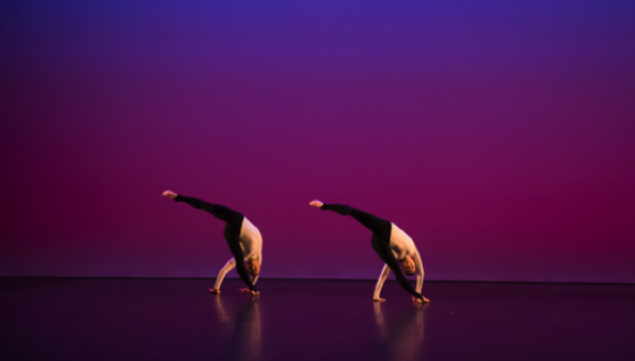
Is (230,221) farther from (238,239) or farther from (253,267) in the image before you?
(253,267)

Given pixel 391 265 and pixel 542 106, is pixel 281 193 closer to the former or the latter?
pixel 391 265

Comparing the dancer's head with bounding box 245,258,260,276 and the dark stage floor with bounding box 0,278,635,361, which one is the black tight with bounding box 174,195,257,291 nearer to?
the dancer's head with bounding box 245,258,260,276

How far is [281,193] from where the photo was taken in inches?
255

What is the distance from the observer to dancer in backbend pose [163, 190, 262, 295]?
460 cm

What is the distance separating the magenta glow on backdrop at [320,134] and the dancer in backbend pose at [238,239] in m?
1.48

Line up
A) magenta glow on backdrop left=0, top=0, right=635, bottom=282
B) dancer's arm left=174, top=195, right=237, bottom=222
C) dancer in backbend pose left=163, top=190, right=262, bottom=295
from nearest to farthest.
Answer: dancer in backbend pose left=163, top=190, right=262, bottom=295, dancer's arm left=174, top=195, right=237, bottom=222, magenta glow on backdrop left=0, top=0, right=635, bottom=282

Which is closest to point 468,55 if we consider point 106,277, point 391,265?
point 391,265

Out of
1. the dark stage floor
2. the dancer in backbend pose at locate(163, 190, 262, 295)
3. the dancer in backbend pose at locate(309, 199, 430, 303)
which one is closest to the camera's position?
the dark stage floor

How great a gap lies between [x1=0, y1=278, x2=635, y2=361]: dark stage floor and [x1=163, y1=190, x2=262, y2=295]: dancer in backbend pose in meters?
0.23

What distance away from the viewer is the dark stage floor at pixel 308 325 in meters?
2.37

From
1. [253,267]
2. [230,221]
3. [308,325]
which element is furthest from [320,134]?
[308,325]

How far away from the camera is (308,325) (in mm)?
3102

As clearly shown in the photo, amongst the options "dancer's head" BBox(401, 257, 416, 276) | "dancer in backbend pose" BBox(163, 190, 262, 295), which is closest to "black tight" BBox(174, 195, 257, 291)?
"dancer in backbend pose" BBox(163, 190, 262, 295)

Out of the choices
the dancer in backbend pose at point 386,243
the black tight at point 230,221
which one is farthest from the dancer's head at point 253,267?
the dancer in backbend pose at point 386,243
